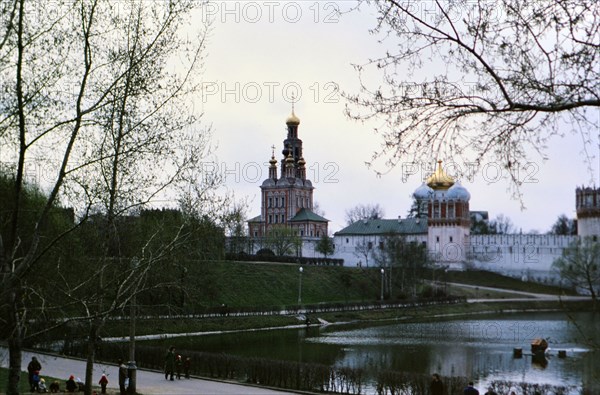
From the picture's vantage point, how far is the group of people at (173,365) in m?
22.4

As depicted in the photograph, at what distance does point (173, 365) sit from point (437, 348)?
17451 millimetres

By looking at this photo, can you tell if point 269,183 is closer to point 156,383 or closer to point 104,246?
point 156,383

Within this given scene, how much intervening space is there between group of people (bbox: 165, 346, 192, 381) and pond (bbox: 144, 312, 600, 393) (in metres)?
2.16

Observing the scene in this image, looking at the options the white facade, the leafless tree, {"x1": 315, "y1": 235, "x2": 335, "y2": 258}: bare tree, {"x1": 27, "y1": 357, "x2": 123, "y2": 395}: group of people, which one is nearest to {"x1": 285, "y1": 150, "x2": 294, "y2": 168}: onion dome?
{"x1": 315, "y1": 235, "x2": 335, "y2": 258}: bare tree

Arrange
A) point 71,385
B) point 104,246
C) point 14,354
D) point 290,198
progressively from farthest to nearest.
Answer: point 290,198
point 71,385
point 104,246
point 14,354

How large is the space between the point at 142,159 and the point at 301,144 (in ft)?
342

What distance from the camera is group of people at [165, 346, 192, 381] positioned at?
22375 millimetres

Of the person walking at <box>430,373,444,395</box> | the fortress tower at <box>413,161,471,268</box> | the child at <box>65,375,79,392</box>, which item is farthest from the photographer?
the fortress tower at <box>413,161,471,268</box>

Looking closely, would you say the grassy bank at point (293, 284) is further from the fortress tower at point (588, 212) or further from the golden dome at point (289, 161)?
the golden dome at point (289, 161)

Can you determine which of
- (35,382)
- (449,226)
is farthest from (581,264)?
(35,382)

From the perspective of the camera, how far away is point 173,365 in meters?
22.5

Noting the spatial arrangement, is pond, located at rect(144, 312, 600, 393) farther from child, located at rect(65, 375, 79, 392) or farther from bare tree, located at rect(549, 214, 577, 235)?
bare tree, located at rect(549, 214, 577, 235)

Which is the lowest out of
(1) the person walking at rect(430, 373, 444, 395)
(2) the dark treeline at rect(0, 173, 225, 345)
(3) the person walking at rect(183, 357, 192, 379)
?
(3) the person walking at rect(183, 357, 192, 379)

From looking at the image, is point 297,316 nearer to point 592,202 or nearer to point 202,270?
point 202,270
